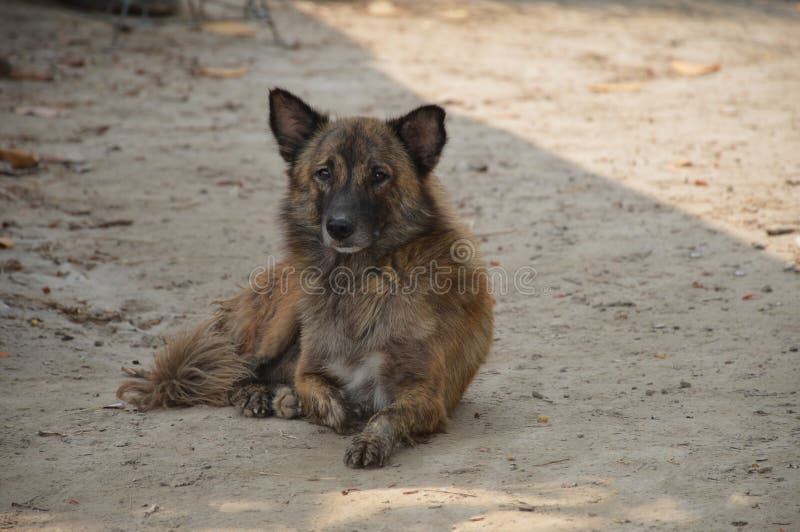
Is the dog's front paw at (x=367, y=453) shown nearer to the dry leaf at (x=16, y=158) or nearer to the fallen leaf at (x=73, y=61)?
the dry leaf at (x=16, y=158)

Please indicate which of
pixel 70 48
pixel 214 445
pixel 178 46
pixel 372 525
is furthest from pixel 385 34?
pixel 372 525

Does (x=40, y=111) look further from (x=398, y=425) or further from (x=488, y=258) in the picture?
(x=398, y=425)

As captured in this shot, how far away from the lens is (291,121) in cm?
504

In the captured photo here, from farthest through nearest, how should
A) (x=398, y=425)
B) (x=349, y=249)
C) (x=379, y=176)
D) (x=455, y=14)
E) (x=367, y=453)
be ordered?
1. (x=455, y=14)
2. (x=379, y=176)
3. (x=349, y=249)
4. (x=398, y=425)
5. (x=367, y=453)

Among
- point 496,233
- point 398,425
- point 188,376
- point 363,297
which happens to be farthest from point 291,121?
point 496,233

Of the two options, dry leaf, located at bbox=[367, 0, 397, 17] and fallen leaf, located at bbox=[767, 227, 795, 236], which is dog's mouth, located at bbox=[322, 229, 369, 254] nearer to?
fallen leaf, located at bbox=[767, 227, 795, 236]

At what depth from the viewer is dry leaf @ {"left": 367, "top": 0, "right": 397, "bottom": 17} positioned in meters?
14.7

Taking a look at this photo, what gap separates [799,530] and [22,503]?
284cm

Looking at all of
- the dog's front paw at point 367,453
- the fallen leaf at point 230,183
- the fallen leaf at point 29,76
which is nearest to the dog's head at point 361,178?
the dog's front paw at point 367,453

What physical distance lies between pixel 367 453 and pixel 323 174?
147 cm

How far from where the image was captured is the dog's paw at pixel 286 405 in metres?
4.71

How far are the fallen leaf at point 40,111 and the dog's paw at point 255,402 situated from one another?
6109mm

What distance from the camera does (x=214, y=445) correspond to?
4273mm

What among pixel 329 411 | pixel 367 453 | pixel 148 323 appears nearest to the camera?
pixel 367 453
